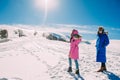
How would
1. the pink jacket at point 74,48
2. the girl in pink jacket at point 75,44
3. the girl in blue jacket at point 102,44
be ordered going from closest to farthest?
1. the girl in pink jacket at point 75,44
2. the pink jacket at point 74,48
3. the girl in blue jacket at point 102,44

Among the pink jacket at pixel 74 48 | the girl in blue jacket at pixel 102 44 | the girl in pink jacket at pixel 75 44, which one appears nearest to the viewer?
the girl in pink jacket at pixel 75 44

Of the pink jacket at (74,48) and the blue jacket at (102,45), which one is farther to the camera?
the blue jacket at (102,45)

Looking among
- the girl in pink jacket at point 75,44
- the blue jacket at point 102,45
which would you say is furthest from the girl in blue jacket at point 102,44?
the girl in pink jacket at point 75,44

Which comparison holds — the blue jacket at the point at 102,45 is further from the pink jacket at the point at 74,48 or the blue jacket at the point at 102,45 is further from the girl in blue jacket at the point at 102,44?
the pink jacket at the point at 74,48

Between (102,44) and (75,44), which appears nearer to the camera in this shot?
(75,44)

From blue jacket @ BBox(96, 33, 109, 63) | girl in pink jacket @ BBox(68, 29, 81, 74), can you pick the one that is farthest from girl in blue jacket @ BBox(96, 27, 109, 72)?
girl in pink jacket @ BBox(68, 29, 81, 74)

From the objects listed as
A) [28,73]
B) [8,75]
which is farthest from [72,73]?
[8,75]

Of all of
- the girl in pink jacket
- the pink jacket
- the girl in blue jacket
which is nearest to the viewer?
the girl in pink jacket

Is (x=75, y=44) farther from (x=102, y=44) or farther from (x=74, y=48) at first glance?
(x=102, y=44)

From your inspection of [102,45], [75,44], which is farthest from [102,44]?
[75,44]

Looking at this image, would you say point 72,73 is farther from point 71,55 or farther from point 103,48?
point 103,48

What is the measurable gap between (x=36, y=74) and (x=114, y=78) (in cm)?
349

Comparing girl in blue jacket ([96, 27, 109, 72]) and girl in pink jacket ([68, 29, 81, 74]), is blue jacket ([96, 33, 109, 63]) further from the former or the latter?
girl in pink jacket ([68, 29, 81, 74])

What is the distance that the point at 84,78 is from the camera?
9.01 m
